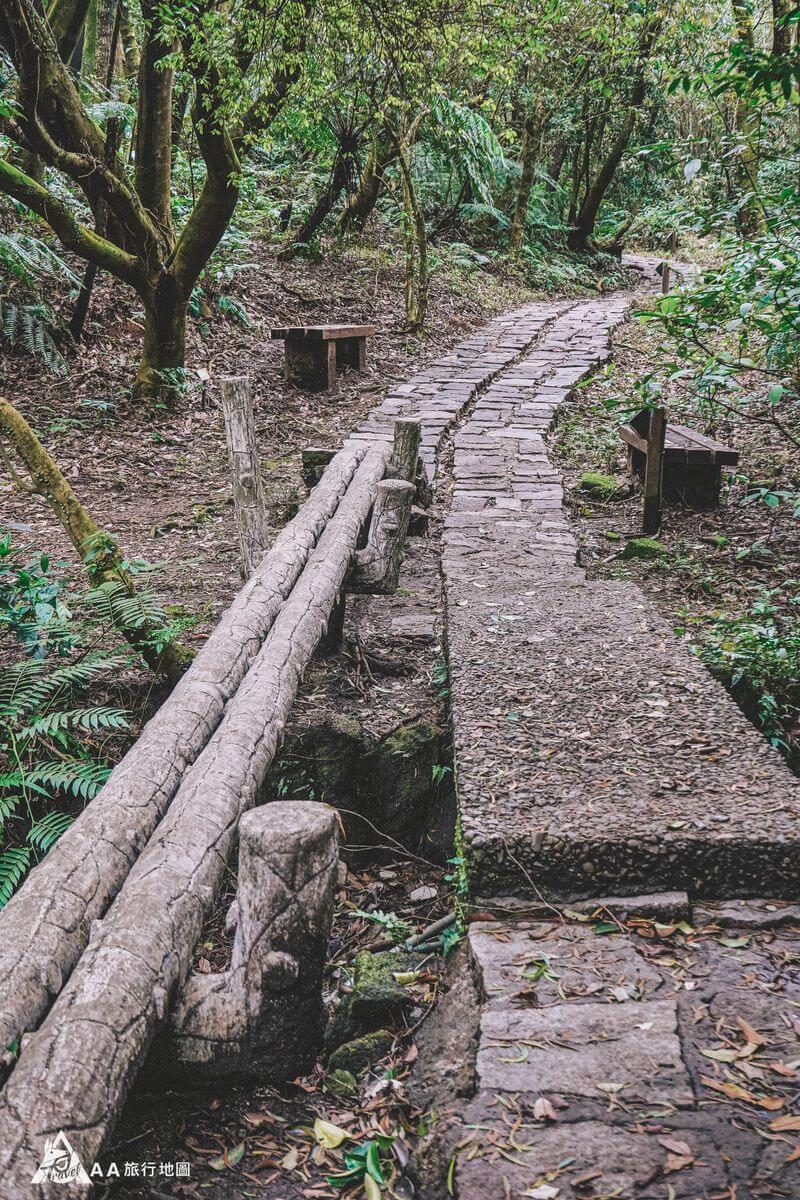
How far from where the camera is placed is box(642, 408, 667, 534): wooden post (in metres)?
5.19

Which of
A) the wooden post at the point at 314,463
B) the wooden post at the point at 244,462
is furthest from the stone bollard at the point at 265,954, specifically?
the wooden post at the point at 314,463

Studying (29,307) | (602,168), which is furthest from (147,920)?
(602,168)

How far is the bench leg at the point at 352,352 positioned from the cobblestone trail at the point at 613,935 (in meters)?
6.19

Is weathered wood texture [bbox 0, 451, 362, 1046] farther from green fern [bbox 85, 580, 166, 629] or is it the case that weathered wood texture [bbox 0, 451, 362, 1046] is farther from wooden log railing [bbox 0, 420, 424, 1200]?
green fern [bbox 85, 580, 166, 629]

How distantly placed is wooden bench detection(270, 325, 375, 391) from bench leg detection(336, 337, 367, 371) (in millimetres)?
163

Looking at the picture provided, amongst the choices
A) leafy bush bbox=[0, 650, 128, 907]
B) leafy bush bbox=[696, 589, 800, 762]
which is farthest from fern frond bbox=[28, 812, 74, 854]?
leafy bush bbox=[696, 589, 800, 762]

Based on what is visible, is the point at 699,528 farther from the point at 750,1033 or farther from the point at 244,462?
the point at 750,1033

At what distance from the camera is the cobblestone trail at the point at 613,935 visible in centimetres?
154

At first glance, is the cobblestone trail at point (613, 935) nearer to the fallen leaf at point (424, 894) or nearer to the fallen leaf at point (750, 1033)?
→ the fallen leaf at point (750, 1033)

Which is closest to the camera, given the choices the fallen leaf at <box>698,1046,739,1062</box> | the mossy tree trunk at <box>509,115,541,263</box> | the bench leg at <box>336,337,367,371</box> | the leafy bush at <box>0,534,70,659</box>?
the fallen leaf at <box>698,1046,739,1062</box>

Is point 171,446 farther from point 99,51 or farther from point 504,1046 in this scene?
point 99,51

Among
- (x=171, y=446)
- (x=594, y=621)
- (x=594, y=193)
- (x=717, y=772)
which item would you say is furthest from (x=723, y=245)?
(x=594, y=193)

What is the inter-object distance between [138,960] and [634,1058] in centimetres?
109

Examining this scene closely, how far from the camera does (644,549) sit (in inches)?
203
